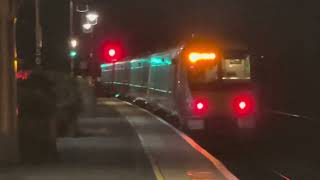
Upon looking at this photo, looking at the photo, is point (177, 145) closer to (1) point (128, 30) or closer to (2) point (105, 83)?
(2) point (105, 83)

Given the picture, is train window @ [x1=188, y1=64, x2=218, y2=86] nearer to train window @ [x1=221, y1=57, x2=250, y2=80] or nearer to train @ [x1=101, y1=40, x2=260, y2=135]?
train @ [x1=101, y1=40, x2=260, y2=135]

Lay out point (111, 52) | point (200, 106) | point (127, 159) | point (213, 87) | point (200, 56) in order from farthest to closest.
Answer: point (111, 52), point (200, 56), point (213, 87), point (200, 106), point (127, 159)

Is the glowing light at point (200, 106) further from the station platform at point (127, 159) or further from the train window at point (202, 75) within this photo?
the station platform at point (127, 159)

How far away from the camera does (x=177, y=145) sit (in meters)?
18.6

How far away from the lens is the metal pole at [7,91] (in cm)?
1442

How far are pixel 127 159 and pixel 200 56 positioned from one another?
1042 cm

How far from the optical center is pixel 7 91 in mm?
14523

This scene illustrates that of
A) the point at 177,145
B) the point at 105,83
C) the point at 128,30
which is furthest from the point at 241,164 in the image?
the point at 128,30

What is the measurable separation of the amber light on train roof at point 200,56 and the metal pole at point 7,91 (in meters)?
11.2

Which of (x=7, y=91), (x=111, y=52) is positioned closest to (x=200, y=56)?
(x=111, y=52)

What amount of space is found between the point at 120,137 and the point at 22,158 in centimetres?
551

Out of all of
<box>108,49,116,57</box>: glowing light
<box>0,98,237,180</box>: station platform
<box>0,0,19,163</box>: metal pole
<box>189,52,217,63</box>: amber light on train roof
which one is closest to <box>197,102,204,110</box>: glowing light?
<box>0,98,237,180</box>: station platform

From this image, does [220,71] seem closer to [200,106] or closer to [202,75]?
[202,75]

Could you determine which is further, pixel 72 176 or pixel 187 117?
pixel 187 117
